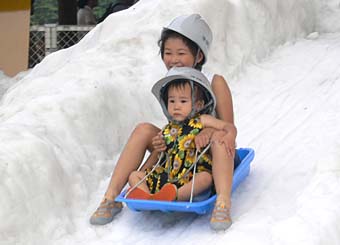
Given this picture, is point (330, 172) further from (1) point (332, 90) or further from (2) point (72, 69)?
(2) point (72, 69)

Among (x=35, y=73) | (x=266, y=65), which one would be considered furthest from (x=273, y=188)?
(x=35, y=73)

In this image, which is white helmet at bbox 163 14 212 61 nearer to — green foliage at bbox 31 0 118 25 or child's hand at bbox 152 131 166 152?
child's hand at bbox 152 131 166 152

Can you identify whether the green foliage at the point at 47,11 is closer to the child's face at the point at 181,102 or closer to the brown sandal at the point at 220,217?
the child's face at the point at 181,102

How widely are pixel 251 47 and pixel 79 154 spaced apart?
234cm

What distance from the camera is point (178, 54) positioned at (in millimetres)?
3809

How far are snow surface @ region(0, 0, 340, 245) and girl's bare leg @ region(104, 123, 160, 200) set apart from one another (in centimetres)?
17

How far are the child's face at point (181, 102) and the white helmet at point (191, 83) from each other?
0.09 feet

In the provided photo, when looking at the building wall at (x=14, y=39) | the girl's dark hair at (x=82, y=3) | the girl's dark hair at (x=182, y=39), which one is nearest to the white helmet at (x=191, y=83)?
the girl's dark hair at (x=182, y=39)

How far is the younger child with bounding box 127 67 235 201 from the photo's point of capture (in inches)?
134

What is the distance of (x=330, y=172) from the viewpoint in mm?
3502

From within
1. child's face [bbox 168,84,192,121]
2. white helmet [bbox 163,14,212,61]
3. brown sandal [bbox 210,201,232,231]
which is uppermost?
white helmet [bbox 163,14,212,61]

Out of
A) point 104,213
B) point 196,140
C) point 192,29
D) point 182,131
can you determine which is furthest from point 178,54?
point 104,213

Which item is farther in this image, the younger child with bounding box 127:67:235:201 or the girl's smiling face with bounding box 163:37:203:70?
the girl's smiling face with bounding box 163:37:203:70

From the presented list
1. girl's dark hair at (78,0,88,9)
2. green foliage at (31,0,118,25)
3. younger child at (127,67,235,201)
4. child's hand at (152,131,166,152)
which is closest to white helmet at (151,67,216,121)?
younger child at (127,67,235,201)
